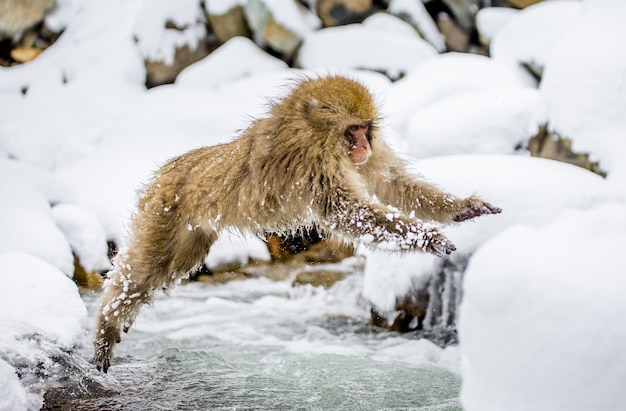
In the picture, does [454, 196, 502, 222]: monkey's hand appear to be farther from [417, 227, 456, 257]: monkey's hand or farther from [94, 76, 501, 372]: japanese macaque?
[417, 227, 456, 257]: monkey's hand

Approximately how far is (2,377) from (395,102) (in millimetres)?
6382

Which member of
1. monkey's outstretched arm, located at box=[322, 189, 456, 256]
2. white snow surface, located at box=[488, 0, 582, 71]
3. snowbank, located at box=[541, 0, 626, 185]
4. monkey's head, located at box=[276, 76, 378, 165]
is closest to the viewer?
monkey's outstretched arm, located at box=[322, 189, 456, 256]

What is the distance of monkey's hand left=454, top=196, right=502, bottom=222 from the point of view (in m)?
2.84

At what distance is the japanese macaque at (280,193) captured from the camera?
9.99 ft

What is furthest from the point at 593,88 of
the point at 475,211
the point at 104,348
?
the point at 104,348

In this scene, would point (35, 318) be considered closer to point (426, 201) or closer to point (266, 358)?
point (266, 358)

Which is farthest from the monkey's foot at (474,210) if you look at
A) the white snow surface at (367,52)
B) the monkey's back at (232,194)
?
the white snow surface at (367,52)

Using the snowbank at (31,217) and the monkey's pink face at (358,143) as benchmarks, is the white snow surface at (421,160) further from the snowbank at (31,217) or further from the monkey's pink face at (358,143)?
the monkey's pink face at (358,143)

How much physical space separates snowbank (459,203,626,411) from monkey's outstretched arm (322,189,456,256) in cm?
93

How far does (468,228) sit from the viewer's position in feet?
14.2

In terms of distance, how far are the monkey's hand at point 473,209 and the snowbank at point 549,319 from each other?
1.17 metres

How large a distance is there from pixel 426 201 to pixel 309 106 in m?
0.75

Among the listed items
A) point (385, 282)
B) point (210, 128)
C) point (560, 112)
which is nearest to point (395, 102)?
point (210, 128)

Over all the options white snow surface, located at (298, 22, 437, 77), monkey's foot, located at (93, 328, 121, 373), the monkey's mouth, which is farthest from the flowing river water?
white snow surface, located at (298, 22, 437, 77)
